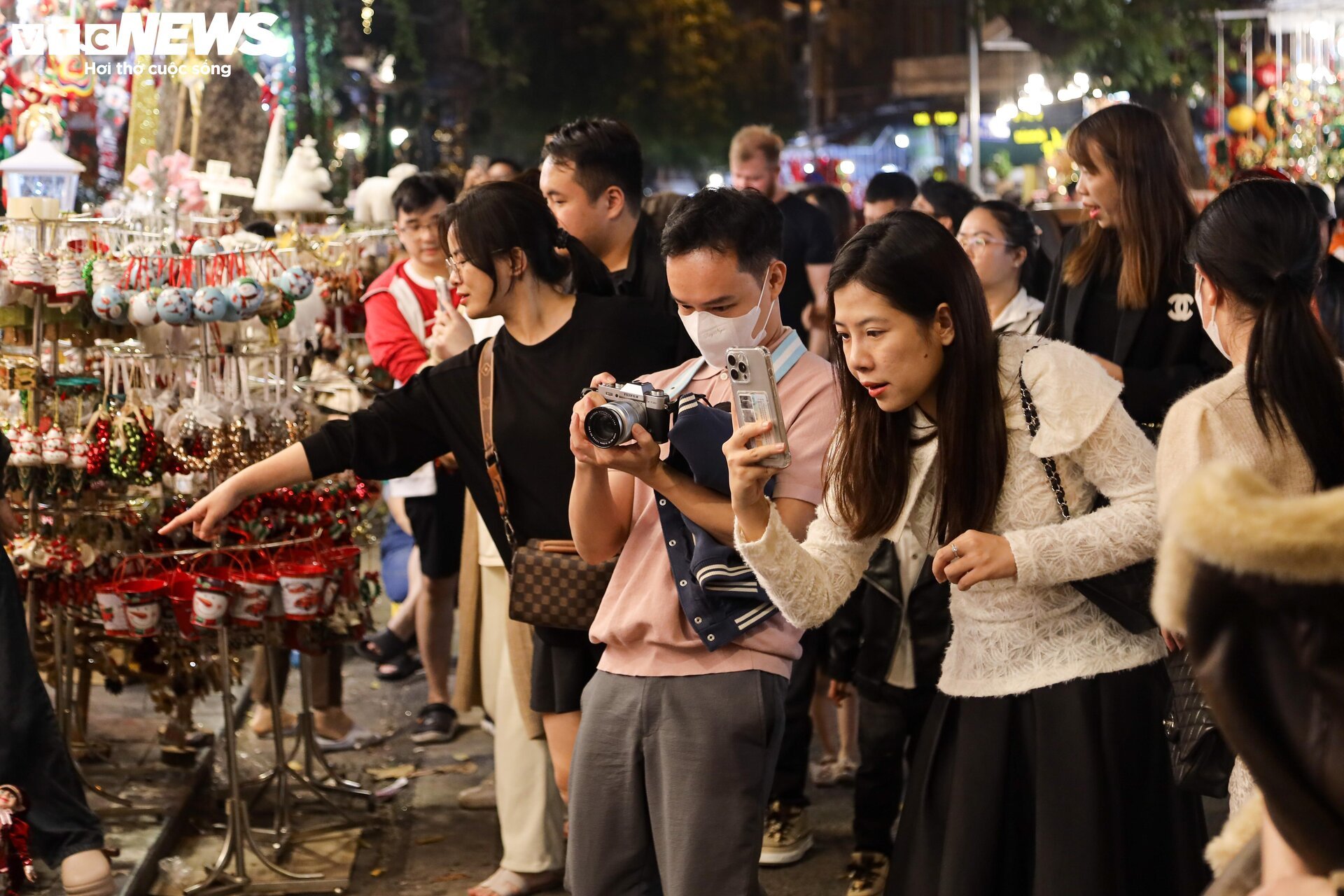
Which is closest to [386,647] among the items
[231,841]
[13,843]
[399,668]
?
[399,668]

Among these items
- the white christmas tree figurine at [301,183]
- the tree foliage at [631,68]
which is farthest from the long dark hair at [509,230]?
the tree foliage at [631,68]

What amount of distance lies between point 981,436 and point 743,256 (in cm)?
62

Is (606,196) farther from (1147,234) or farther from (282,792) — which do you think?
(282,792)

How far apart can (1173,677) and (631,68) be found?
2135 cm

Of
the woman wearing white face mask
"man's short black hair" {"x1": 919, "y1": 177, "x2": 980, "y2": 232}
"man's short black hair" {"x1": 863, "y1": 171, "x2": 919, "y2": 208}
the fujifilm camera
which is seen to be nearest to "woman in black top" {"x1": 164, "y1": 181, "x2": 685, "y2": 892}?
the fujifilm camera

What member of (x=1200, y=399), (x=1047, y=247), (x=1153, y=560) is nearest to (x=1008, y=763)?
(x=1153, y=560)

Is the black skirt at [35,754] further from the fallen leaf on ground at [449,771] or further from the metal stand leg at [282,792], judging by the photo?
the fallen leaf on ground at [449,771]

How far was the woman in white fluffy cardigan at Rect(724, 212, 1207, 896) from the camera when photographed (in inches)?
100

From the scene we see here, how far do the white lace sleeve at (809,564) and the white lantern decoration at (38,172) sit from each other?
3.37 m

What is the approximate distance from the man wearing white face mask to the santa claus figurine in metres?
1.62

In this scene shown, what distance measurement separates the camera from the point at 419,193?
6.04 metres

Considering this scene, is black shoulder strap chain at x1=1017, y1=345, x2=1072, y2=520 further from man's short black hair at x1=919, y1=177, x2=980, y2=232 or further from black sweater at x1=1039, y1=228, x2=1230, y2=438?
man's short black hair at x1=919, y1=177, x2=980, y2=232

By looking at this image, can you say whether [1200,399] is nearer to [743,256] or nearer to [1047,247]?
→ [743,256]

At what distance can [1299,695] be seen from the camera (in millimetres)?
1383
